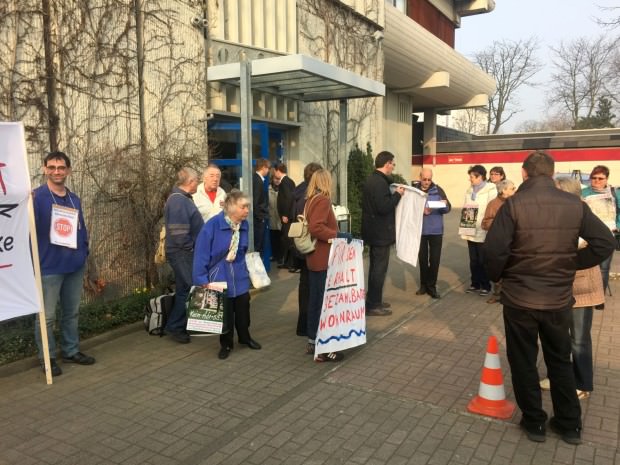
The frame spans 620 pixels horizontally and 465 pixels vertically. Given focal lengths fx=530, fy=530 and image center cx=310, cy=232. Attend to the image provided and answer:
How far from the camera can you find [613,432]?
11.7 feet

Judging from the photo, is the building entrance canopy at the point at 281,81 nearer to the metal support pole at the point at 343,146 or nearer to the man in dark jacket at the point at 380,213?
the metal support pole at the point at 343,146

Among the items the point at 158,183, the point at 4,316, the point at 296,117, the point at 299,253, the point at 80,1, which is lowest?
the point at 4,316

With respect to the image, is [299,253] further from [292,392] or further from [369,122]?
[369,122]

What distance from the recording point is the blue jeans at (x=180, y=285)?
547cm

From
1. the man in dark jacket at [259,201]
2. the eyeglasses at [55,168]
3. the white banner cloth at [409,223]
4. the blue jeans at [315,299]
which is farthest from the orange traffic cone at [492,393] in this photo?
the man in dark jacket at [259,201]

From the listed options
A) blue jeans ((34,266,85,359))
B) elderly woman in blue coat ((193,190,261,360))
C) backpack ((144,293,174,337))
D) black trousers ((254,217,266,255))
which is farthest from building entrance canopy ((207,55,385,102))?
blue jeans ((34,266,85,359))

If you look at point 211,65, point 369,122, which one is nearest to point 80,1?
point 211,65

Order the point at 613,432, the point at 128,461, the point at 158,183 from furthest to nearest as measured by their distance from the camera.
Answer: the point at 158,183
the point at 613,432
the point at 128,461

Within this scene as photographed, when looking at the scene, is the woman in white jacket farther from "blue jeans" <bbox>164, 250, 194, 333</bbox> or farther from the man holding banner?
the man holding banner

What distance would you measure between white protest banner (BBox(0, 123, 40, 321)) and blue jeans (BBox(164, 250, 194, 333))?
4.59ft

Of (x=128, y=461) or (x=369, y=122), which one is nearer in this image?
(x=128, y=461)

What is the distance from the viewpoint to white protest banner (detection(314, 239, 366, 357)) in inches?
191

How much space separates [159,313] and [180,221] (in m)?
1.16

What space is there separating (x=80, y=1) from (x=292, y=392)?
5060 millimetres
